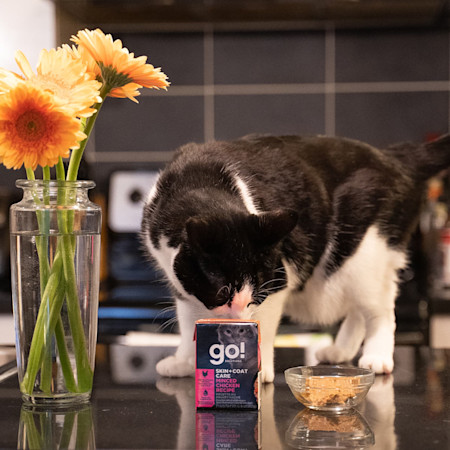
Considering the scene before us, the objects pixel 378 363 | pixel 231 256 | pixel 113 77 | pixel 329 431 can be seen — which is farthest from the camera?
pixel 378 363

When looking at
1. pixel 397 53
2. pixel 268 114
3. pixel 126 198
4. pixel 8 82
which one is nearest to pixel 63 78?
pixel 8 82

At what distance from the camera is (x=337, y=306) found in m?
1.33

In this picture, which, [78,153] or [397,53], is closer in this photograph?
[78,153]

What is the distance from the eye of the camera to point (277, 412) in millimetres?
862

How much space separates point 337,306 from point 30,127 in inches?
28.8

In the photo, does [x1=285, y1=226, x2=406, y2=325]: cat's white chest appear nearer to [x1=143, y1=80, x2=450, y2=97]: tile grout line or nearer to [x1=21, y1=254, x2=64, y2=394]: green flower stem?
[x1=21, y1=254, x2=64, y2=394]: green flower stem

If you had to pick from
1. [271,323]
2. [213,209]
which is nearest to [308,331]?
[271,323]

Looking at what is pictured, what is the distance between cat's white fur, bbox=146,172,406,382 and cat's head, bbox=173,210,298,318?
0.13ft

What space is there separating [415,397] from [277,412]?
20 cm

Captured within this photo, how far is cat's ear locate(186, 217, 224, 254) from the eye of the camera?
0.94 metres

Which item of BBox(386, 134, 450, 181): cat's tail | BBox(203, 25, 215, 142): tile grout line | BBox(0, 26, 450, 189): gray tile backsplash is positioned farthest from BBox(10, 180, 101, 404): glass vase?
BBox(203, 25, 215, 142): tile grout line

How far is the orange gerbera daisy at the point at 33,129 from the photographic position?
766 millimetres

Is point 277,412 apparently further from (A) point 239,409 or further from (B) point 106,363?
(B) point 106,363

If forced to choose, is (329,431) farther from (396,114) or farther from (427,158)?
(396,114)
